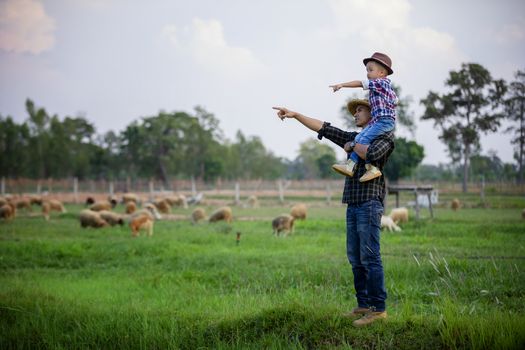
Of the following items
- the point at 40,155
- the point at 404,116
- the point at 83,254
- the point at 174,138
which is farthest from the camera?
the point at 174,138

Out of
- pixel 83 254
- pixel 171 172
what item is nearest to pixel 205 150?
pixel 171 172

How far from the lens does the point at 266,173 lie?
80.8 metres

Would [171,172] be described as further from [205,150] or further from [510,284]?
[510,284]

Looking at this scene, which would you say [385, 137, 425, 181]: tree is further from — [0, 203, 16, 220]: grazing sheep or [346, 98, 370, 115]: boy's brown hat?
[346, 98, 370, 115]: boy's brown hat

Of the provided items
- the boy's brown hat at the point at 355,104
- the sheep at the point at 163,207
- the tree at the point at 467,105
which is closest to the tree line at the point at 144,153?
the tree at the point at 467,105

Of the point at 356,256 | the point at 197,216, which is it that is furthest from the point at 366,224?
the point at 197,216

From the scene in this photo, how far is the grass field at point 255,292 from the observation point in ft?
13.5

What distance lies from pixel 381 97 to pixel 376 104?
0.23ft

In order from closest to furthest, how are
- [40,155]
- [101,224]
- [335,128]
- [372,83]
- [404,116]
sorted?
[372,83] → [335,128] → [101,224] → [404,116] → [40,155]

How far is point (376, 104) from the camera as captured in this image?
4.11 m

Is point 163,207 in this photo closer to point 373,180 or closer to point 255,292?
point 255,292

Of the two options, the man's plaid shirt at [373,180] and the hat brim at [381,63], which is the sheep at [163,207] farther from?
the hat brim at [381,63]

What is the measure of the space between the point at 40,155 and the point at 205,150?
21.1 meters

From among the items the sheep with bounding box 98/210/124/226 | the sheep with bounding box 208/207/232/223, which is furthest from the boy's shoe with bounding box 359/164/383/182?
the sheep with bounding box 208/207/232/223
